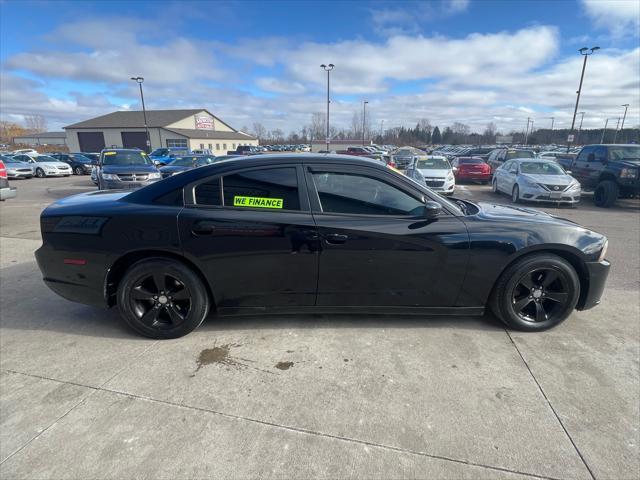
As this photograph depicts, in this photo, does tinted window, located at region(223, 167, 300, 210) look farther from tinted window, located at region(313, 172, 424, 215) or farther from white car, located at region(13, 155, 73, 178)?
white car, located at region(13, 155, 73, 178)

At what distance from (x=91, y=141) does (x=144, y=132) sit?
11.7 metres

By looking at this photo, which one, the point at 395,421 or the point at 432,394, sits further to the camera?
the point at 432,394

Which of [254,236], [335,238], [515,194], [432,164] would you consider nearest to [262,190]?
[254,236]

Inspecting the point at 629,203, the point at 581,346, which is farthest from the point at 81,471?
the point at 629,203

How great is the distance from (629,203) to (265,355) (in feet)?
48.6

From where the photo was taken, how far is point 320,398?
232 cm

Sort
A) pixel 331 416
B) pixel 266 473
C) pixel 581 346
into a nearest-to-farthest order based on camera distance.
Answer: pixel 266 473, pixel 331 416, pixel 581 346

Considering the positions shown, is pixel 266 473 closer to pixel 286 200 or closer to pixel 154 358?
pixel 154 358

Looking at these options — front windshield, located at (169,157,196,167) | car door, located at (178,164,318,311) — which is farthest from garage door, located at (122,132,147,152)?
car door, located at (178,164,318,311)

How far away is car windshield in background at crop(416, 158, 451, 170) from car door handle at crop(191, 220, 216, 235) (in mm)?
12144

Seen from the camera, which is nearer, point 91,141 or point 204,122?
point 91,141

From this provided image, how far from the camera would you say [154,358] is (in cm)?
276

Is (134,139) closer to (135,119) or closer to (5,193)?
(135,119)

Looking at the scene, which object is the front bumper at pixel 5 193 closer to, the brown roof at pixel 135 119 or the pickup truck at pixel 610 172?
the pickup truck at pixel 610 172
